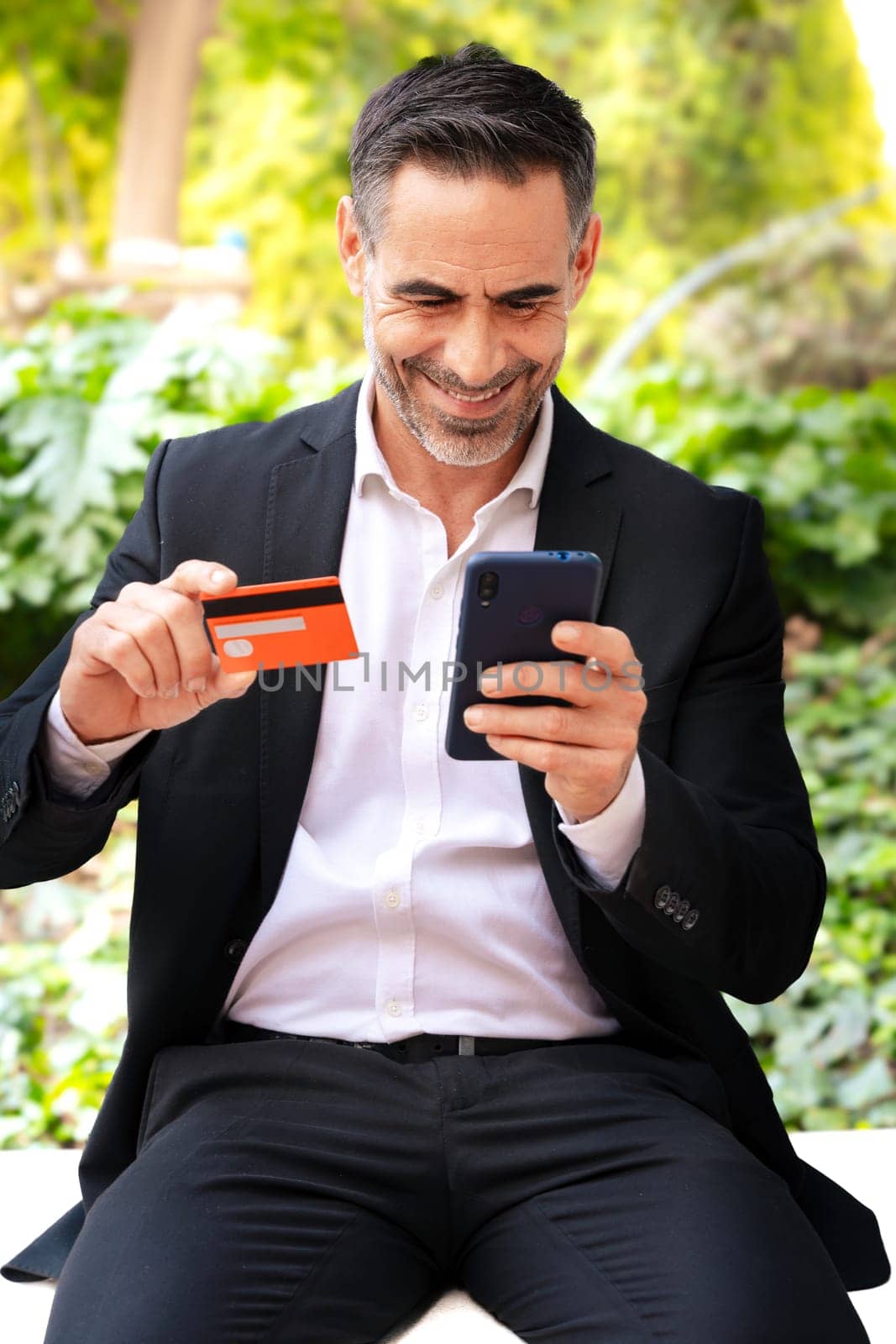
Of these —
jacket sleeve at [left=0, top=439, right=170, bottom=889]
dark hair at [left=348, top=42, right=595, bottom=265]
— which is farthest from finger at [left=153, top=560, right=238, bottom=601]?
dark hair at [left=348, top=42, right=595, bottom=265]

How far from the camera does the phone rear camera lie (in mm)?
1562

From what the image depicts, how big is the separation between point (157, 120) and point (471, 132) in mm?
7327

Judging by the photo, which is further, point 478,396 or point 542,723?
point 478,396

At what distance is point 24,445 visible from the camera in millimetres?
4285

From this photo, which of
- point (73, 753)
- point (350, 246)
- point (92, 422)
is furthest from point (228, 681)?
point (92, 422)

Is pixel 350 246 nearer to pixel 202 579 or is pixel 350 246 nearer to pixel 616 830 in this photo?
pixel 202 579

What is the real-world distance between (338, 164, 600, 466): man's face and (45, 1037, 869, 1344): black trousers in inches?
33.4

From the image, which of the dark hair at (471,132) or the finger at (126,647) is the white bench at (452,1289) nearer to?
the finger at (126,647)

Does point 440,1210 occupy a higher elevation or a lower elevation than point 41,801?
lower

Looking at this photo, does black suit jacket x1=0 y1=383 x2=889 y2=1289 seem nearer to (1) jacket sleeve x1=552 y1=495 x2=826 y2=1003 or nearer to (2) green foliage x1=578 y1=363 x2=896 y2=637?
(1) jacket sleeve x1=552 y1=495 x2=826 y2=1003

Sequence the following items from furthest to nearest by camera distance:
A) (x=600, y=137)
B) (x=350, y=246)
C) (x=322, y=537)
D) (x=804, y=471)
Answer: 1. (x=600, y=137)
2. (x=804, y=471)
3. (x=350, y=246)
4. (x=322, y=537)

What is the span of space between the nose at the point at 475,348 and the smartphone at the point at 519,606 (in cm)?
46

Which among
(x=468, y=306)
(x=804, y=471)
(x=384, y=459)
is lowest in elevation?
(x=384, y=459)

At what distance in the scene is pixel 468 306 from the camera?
196 cm
